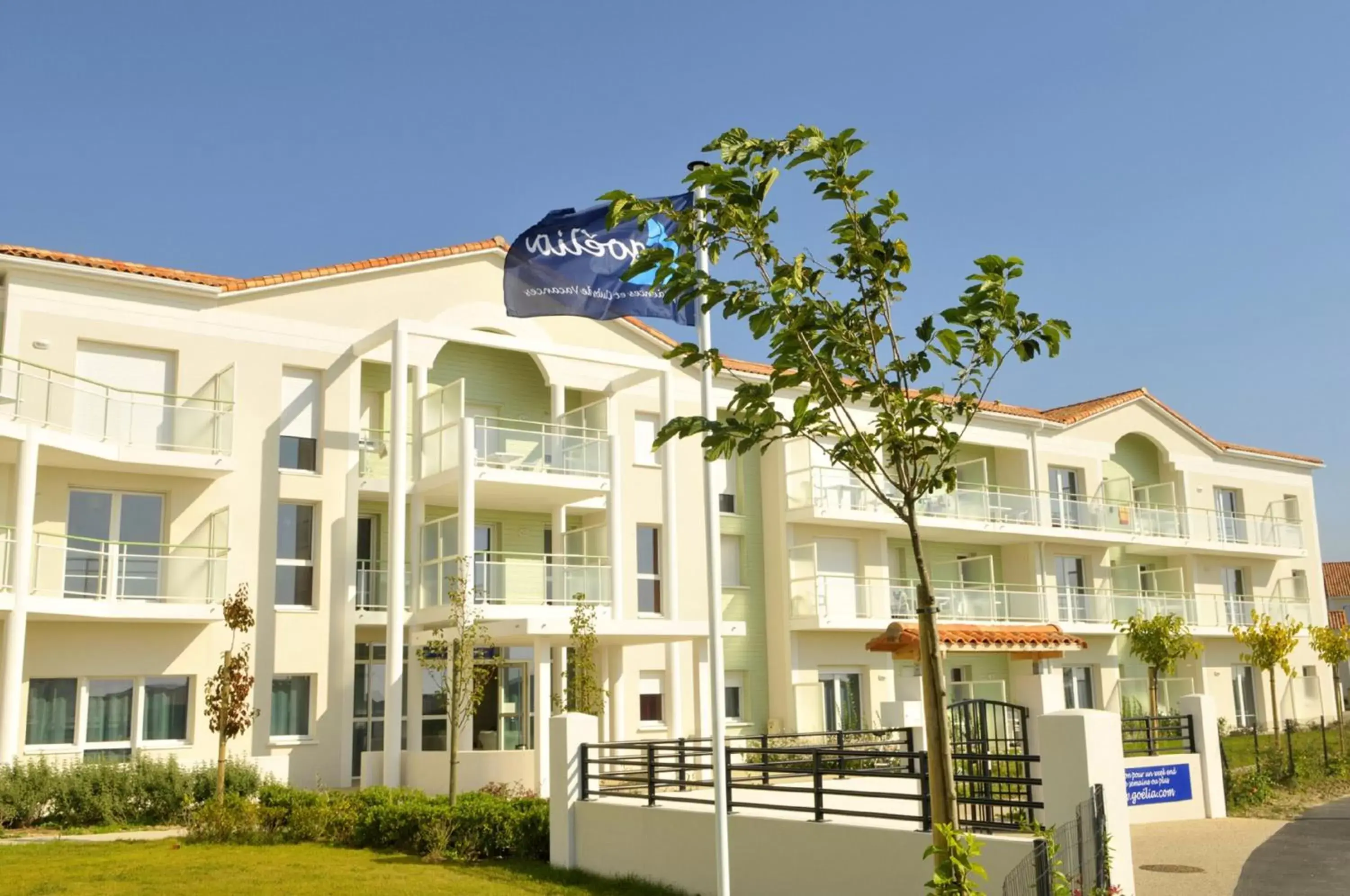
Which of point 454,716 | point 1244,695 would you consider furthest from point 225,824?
point 1244,695

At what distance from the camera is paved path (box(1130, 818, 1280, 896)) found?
12.7 m

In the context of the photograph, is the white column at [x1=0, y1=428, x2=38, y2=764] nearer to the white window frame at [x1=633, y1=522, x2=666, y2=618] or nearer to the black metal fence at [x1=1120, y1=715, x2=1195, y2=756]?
the white window frame at [x1=633, y1=522, x2=666, y2=618]

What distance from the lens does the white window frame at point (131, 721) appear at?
21391 mm

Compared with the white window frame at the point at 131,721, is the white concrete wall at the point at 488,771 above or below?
below

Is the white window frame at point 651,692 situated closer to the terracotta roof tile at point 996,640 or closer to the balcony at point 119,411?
the terracotta roof tile at point 996,640

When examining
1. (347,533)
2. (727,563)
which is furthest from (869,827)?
(727,563)

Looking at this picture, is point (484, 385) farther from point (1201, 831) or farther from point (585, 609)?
point (1201, 831)

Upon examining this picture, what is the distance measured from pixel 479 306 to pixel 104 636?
988cm

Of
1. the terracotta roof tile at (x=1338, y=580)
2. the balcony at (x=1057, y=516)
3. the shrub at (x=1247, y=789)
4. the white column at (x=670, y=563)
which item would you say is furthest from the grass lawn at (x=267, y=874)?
the terracotta roof tile at (x=1338, y=580)

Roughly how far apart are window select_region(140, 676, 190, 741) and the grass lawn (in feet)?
18.8

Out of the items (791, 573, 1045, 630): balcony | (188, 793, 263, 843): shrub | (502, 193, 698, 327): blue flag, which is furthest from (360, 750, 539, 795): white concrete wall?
(791, 573, 1045, 630): balcony

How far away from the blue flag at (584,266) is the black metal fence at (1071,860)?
7.11 meters

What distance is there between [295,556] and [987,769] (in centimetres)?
1632

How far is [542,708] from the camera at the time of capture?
2166 centimetres
